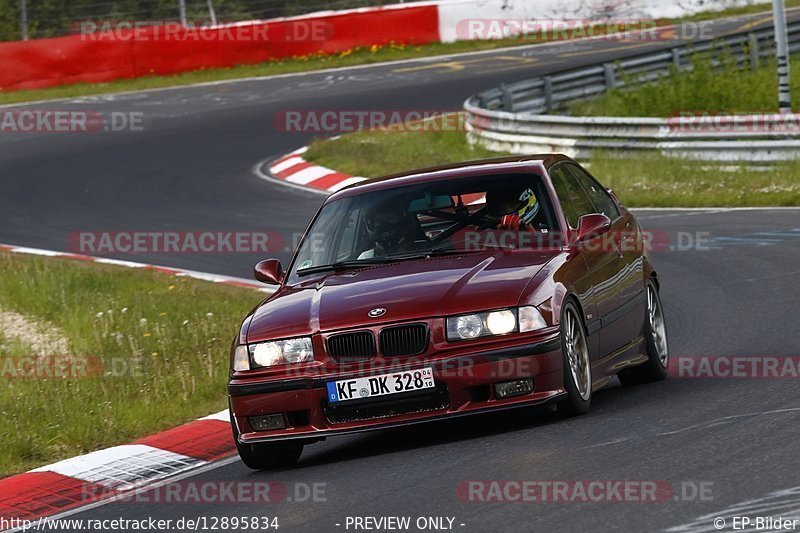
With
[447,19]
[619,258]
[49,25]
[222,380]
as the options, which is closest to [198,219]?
[222,380]

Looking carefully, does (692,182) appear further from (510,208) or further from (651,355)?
(510,208)

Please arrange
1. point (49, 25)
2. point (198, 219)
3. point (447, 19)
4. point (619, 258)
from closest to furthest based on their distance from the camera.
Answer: point (619, 258) → point (198, 219) → point (49, 25) → point (447, 19)

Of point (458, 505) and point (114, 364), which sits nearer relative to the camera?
point (458, 505)

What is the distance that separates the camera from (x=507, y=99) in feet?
82.1

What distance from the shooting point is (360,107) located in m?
28.6

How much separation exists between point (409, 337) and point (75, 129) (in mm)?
22401

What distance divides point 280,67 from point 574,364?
92.8 ft

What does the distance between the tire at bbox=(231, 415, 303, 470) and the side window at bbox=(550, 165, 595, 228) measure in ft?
6.73

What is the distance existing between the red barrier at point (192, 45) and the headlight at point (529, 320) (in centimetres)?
2727

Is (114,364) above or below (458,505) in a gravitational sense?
below

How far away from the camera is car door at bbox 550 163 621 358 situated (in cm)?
818

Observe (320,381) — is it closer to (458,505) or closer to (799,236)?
(458,505)

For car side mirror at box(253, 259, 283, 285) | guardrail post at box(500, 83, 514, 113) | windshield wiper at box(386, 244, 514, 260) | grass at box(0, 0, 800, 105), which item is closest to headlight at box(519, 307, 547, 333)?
windshield wiper at box(386, 244, 514, 260)

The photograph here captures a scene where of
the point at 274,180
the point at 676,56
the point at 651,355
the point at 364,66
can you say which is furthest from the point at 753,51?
the point at 651,355
